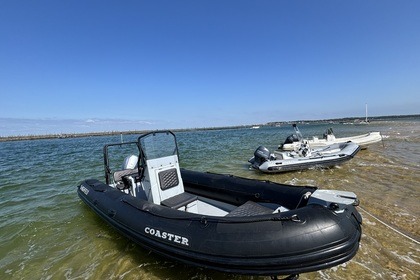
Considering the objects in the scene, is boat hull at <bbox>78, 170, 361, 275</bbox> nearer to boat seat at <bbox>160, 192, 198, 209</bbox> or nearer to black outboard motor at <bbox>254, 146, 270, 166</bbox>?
boat seat at <bbox>160, 192, 198, 209</bbox>

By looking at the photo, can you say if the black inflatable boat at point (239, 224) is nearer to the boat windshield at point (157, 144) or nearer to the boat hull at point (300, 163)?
the boat windshield at point (157, 144)

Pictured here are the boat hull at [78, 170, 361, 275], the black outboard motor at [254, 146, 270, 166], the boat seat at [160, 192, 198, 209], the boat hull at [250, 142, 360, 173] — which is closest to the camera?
the boat hull at [78, 170, 361, 275]

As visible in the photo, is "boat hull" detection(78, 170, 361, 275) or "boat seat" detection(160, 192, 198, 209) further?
"boat seat" detection(160, 192, 198, 209)

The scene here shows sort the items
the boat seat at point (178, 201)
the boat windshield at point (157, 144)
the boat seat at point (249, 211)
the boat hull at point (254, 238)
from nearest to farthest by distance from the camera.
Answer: the boat hull at point (254, 238)
the boat seat at point (249, 211)
the boat seat at point (178, 201)
the boat windshield at point (157, 144)

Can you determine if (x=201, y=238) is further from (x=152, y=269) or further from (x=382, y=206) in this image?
(x=382, y=206)

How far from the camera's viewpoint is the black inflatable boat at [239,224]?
7.60 feet

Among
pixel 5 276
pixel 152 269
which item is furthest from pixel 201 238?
pixel 5 276

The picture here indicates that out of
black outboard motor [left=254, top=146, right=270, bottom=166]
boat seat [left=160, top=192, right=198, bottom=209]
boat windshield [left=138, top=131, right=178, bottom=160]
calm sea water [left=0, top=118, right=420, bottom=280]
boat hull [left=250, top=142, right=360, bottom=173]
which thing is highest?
boat windshield [left=138, top=131, right=178, bottom=160]

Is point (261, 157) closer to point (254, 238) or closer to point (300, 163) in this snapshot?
point (300, 163)

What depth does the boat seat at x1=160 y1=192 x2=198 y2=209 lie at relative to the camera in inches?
147

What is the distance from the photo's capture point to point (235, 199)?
14.7ft

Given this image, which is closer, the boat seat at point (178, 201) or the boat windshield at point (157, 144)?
the boat seat at point (178, 201)

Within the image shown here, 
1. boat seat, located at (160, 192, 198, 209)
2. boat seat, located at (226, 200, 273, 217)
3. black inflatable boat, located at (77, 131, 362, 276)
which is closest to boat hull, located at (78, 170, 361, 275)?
black inflatable boat, located at (77, 131, 362, 276)

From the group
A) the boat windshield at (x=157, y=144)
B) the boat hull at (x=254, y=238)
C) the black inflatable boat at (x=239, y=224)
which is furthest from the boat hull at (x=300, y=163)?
the boat hull at (x=254, y=238)
